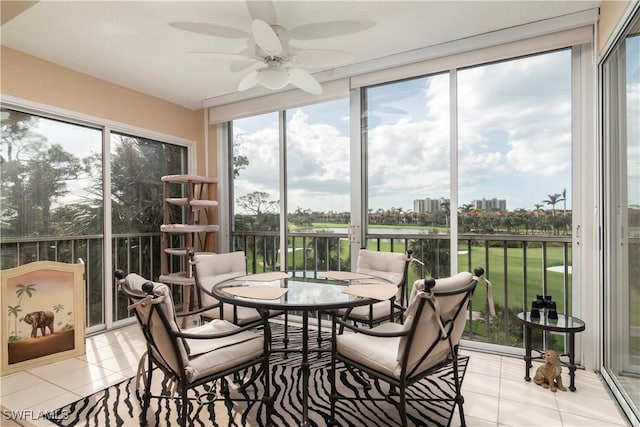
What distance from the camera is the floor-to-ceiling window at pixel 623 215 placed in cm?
196

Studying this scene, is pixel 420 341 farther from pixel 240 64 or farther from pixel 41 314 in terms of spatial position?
pixel 41 314

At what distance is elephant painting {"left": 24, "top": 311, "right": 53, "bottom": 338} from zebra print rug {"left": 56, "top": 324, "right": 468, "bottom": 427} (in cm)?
95

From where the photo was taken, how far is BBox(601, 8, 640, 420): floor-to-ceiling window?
1957 mm

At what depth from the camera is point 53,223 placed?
129 inches

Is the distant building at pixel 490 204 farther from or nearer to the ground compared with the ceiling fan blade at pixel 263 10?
nearer to the ground

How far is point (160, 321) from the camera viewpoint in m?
1.63

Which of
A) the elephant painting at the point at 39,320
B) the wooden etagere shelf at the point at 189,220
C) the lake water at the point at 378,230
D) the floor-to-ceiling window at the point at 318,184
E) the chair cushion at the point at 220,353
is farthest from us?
the wooden etagere shelf at the point at 189,220

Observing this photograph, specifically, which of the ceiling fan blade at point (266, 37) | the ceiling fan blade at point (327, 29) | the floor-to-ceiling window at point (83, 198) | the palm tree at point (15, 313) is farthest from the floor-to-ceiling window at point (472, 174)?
the palm tree at point (15, 313)

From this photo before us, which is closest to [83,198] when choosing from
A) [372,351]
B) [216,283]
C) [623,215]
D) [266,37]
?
[216,283]

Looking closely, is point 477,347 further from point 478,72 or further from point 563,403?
point 478,72

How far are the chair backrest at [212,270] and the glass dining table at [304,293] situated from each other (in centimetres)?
33

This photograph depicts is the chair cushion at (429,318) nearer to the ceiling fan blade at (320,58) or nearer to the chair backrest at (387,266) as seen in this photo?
the chair backrest at (387,266)

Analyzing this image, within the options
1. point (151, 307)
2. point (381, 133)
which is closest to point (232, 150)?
point (381, 133)

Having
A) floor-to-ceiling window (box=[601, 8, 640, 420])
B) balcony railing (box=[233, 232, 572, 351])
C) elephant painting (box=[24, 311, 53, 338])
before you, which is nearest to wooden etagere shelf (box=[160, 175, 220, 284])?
elephant painting (box=[24, 311, 53, 338])
